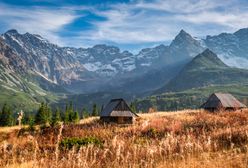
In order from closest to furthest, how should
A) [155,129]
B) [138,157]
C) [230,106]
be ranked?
[138,157], [155,129], [230,106]

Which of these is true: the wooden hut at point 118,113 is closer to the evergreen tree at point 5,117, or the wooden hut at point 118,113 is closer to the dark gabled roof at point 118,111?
the dark gabled roof at point 118,111

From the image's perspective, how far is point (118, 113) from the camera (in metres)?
82.2

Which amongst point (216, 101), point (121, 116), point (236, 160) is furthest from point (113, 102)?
point (236, 160)

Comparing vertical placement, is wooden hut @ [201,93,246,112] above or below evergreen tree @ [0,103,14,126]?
above

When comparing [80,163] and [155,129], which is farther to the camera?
[155,129]

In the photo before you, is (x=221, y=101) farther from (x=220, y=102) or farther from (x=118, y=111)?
(x=118, y=111)

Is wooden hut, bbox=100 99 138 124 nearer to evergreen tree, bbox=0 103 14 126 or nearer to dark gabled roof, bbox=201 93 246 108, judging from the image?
dark gabled roof, bbox=201 93 246 108

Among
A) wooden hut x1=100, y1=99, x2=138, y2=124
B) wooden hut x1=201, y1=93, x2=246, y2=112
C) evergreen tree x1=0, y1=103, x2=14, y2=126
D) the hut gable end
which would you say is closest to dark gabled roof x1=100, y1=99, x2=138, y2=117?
wooden hut x1=100, y1=99, x2=138, y2=124

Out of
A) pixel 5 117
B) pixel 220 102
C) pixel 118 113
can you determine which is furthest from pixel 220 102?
pixel 5 117

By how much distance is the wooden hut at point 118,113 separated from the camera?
3150 inches

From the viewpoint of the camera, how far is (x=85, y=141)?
21.0 metres

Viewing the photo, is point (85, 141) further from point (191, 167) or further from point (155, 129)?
point (191, 167)

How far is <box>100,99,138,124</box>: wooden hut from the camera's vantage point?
8000 cm

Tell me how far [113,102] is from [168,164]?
78222mm
